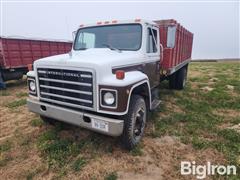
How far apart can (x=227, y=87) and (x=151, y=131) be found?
5.91m

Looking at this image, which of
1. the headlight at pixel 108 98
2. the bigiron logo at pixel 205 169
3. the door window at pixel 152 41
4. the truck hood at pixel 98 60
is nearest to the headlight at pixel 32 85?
the truck hood at pixel 98 60

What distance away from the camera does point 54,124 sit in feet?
15.3

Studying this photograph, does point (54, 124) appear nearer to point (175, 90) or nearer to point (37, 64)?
point (37, 64)

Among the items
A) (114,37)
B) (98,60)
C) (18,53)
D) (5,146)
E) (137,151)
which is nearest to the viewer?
(98,60)

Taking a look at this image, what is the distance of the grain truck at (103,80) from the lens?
117 inches

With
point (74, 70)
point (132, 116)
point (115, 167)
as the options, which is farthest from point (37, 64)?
point (115, 167)

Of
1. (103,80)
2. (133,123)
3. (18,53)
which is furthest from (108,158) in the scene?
(18,53)

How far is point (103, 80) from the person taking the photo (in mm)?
2953

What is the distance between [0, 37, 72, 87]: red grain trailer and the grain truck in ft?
21.9

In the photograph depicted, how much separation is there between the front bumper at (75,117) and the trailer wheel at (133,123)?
1.09ft

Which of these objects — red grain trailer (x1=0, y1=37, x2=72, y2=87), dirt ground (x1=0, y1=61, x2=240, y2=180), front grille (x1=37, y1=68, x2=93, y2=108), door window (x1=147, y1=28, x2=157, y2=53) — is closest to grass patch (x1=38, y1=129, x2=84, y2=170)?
dirt ground (x1=0, y1=61, x2=240, y2=180)

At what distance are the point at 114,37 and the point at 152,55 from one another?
1.01 m

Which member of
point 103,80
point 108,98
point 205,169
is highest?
point 103,80

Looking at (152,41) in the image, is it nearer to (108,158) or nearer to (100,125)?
(100,125)
